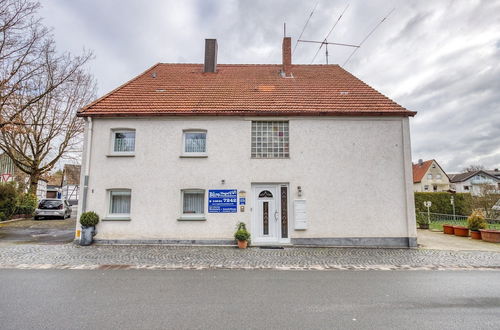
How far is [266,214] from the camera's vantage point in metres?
12.3

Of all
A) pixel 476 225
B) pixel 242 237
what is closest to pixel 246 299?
pixel 242 237

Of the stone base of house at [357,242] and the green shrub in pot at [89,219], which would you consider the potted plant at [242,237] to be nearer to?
the stone base of house at [357,242]

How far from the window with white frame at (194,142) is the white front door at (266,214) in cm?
295

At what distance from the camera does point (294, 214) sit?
12031mm

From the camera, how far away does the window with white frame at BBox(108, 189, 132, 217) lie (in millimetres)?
12422

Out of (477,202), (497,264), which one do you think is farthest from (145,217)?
(477,202)

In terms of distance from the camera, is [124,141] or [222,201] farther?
[124,141]

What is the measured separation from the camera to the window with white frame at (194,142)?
1281 centimetres

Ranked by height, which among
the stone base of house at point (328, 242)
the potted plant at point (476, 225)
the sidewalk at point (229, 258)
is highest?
the potted plant at point (476, 225)

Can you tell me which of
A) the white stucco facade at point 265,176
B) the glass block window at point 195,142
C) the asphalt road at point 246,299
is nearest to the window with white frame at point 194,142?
the glass block window at point 195,142

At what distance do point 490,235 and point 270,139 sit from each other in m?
11.4

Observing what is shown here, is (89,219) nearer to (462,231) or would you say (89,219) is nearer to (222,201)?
(222,201)

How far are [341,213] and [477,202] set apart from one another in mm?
16856

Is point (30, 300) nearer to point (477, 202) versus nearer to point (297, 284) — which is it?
point (297, 284)
